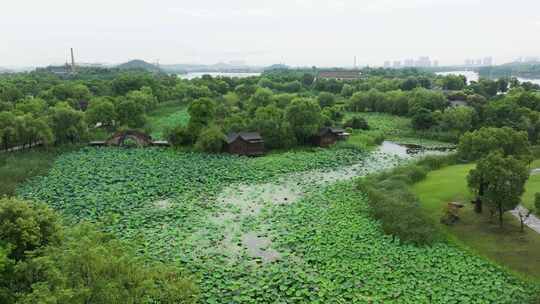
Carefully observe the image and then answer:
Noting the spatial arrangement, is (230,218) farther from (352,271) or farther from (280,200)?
(352,271)

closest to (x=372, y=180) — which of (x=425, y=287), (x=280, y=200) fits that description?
(x=280, y=200)

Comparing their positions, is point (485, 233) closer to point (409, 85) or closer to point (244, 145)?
point (244, 145)

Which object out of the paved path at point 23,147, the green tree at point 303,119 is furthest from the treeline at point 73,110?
the green tree at point 303,119

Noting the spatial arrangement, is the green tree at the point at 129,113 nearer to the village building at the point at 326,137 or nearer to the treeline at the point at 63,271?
the village building at the point at 326,137

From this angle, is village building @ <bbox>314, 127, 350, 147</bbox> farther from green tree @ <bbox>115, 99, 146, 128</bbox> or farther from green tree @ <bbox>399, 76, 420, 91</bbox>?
green tree @ <bbox>399, 76, 420, 91</bbox>

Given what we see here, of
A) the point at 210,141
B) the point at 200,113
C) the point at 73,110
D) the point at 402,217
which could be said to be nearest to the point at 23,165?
the point at 73,110

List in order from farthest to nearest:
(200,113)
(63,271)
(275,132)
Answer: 1. (200,113)
2. (275,132)
3. (63,271)
